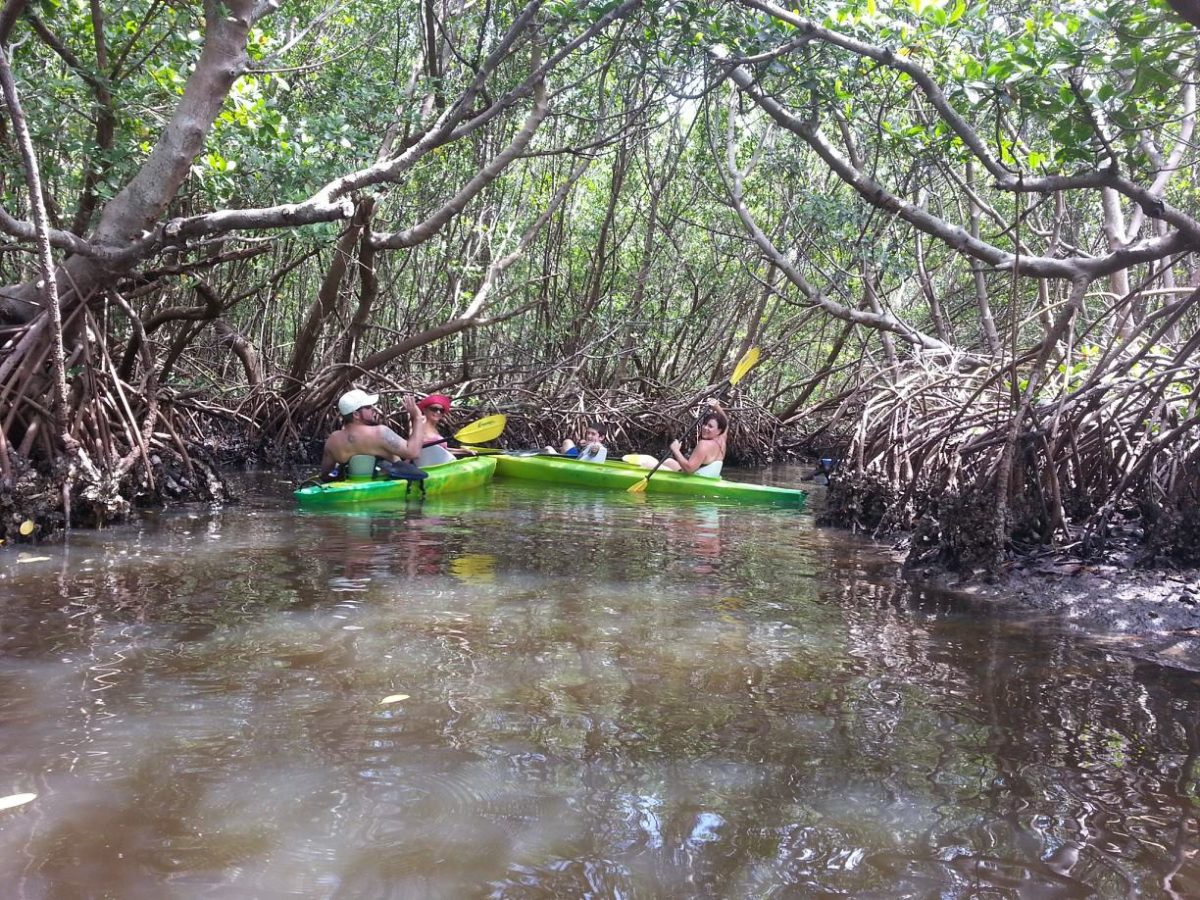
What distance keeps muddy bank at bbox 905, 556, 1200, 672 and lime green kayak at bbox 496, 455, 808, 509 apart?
3506 millimetres

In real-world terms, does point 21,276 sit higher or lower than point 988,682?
higher

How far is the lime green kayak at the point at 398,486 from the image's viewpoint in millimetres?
6773

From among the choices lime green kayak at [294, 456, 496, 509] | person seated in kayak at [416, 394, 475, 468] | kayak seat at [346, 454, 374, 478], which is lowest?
lime green kayak at [294, 456, 496, 509]

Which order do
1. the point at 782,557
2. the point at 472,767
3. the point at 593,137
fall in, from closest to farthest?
the point at 472,767
the point at 782,557
the point at 593,137

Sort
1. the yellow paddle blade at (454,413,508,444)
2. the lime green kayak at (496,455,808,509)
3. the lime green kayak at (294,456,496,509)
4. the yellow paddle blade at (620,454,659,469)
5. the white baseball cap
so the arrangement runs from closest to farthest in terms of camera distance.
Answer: the lime green kayak at (294,456,496,509) < the white baseball cap < the lime green kayak at (496,455,808,509) < the yellow paddle blade at (620,454,659,469) < the yellow paddle blade at (454,413,508,444)

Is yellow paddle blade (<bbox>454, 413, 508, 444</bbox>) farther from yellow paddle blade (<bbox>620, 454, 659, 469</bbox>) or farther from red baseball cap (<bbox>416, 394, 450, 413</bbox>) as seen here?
yellow paddle blade (<bbox>620, 454, 659, 469</bbox>)

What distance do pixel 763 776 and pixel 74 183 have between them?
760 centimetres

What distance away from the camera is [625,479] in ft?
29.0

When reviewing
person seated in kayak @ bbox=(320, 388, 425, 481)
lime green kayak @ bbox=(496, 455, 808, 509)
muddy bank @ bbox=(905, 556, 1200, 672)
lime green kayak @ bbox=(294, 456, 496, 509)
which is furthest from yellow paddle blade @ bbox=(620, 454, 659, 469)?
muddy bank @ bbox=(905, 556, 1200, 672)

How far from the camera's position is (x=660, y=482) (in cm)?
881

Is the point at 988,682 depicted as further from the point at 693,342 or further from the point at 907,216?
the point at 693,342

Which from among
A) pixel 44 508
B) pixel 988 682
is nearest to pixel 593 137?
pixel 44 508

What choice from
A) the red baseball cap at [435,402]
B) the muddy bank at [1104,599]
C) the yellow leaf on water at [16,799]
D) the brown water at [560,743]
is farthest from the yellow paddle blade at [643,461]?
the yellow leaf on water at [16,799]

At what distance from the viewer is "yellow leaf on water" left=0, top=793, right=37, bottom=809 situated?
77.6 inches
